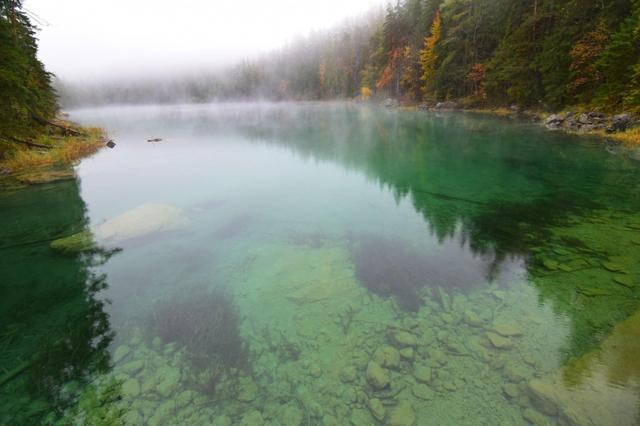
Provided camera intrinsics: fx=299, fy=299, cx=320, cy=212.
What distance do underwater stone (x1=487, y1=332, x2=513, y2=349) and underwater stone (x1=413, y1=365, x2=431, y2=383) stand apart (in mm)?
1488

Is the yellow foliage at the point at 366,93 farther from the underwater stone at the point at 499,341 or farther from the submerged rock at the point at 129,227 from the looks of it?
the underwater stone at the point at 499,341

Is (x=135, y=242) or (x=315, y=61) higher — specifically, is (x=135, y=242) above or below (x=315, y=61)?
below

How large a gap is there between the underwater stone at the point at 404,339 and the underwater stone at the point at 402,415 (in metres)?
1.22

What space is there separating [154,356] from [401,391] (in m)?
4.58

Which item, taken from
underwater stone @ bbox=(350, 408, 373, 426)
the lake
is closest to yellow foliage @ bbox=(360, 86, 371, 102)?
the lake

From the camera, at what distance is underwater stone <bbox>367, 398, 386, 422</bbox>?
4.48m

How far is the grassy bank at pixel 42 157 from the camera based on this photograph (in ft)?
59.8

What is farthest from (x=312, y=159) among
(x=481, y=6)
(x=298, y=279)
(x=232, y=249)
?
(x=481, y=6)

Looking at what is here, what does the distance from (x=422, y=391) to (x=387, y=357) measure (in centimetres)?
81

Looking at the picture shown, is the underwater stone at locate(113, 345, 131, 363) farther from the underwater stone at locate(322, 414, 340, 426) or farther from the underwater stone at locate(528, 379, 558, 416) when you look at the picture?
the underwater stone at locate(528, 379, 558, 416)

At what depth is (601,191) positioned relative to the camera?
43.2ft

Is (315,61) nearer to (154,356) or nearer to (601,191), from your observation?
(601,191)

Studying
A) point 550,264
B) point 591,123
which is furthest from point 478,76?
point 550,264

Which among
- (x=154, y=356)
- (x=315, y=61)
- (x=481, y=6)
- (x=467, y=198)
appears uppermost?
(x=315, y=61)
